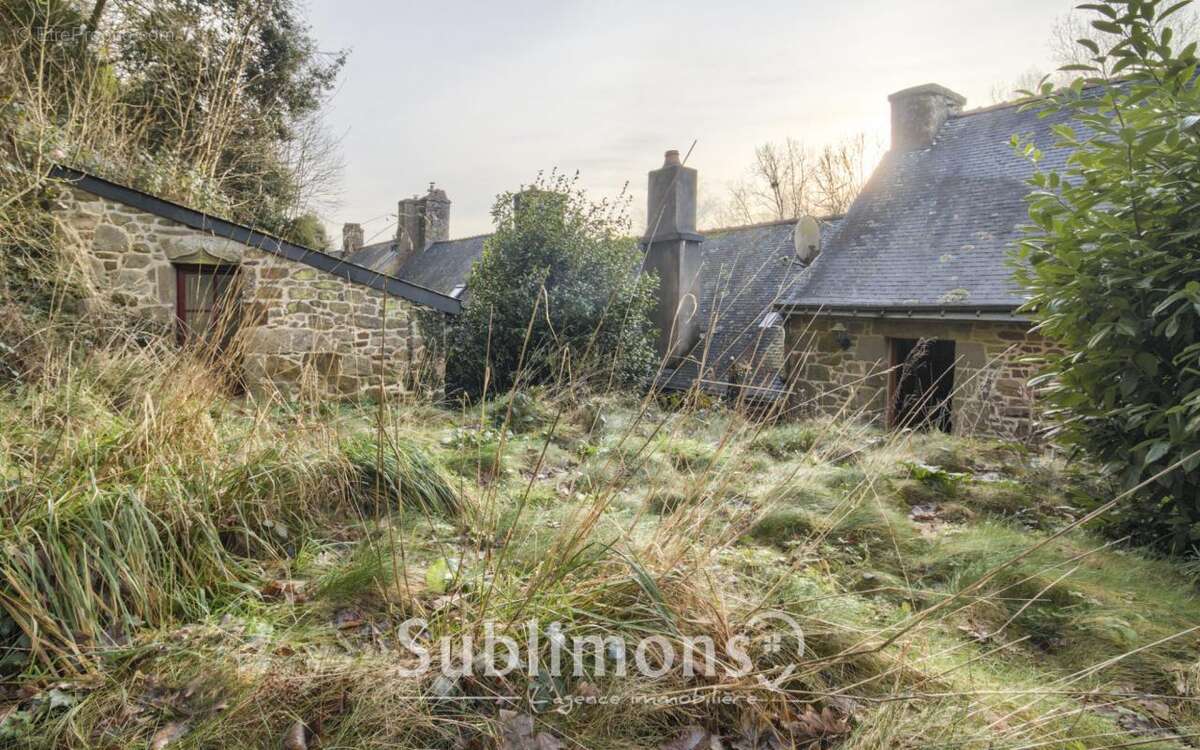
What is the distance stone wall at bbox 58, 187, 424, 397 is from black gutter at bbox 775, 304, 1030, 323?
5503 millimetres

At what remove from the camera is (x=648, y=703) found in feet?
6.40

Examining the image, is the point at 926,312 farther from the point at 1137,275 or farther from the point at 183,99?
the point at 183,99

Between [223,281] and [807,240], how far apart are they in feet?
29.0

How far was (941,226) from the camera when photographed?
10312 millimetres

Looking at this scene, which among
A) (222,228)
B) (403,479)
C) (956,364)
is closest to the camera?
(403,479)

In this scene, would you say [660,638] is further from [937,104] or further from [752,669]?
[937,104]

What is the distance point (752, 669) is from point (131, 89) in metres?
12.1

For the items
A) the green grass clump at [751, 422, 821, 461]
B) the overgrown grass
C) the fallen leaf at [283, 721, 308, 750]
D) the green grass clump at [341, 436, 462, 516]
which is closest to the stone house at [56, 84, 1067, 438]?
the green grass clump at [751, 422, 821, 461]

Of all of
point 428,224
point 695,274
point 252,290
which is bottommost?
point 252,290

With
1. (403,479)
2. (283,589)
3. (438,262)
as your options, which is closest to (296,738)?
(283,589)

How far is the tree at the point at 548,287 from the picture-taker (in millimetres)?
10164

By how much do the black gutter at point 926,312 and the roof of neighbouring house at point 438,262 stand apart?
36.2 ft

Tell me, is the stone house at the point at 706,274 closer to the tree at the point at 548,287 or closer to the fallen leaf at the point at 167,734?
the tree at the point at 548,287

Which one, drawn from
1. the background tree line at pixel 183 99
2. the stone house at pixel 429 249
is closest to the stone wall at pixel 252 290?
the background tree line at pixel 183 99
